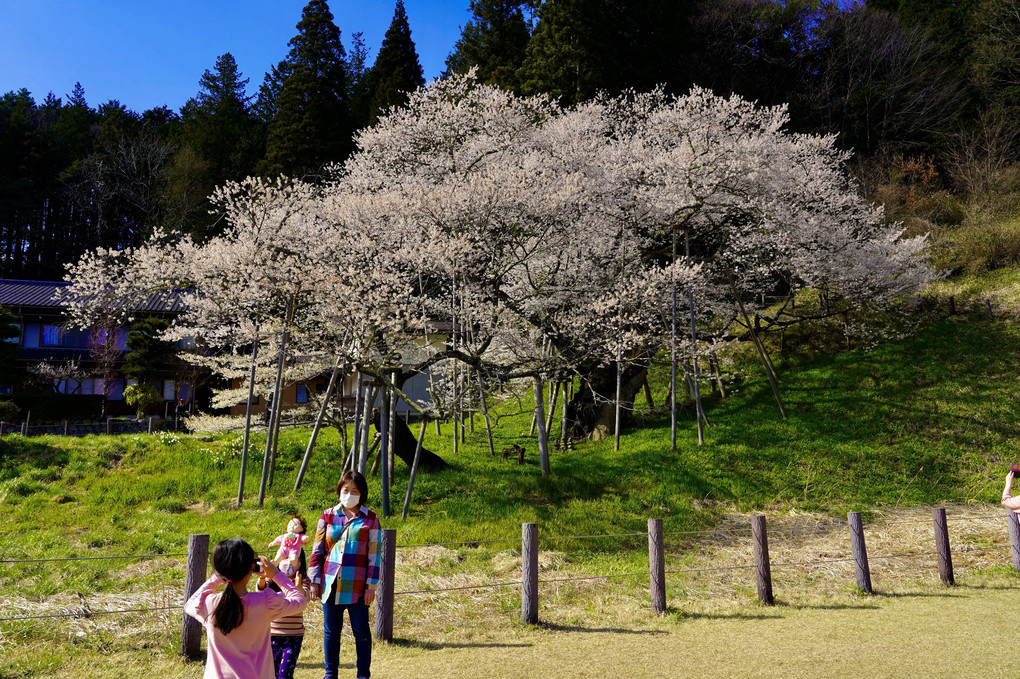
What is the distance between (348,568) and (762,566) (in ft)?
18.2

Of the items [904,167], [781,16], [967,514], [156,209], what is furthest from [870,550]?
[156,209]

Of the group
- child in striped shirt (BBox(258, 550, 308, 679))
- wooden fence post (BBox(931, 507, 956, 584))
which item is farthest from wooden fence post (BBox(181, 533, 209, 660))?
wooden fence post (BBox(931, 507, 956, 584))

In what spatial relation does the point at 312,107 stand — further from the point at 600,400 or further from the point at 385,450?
the point at 385,450

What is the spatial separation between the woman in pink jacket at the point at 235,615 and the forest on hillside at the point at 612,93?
74.8 feet

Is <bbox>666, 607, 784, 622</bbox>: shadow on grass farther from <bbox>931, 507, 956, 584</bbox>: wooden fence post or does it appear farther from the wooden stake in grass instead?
<bbox>931, 507, 956, 584</bbox>: wooden fence post

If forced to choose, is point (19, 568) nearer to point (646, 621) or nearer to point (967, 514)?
point (646, 621)

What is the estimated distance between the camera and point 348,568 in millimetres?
4410

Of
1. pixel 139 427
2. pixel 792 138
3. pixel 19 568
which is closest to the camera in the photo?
pixel 19 568

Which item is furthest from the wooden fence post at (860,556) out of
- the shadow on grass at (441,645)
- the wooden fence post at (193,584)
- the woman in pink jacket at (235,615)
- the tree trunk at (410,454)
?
the tree trunk at (410,454)

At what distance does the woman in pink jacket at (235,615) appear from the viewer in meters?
2.93

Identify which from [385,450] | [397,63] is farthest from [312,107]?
[385,450]

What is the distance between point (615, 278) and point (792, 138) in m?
11.1

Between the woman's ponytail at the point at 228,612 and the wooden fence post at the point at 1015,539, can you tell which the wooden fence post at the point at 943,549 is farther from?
the woman's ponytail at the point at 228,612

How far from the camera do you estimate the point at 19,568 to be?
808 cm
